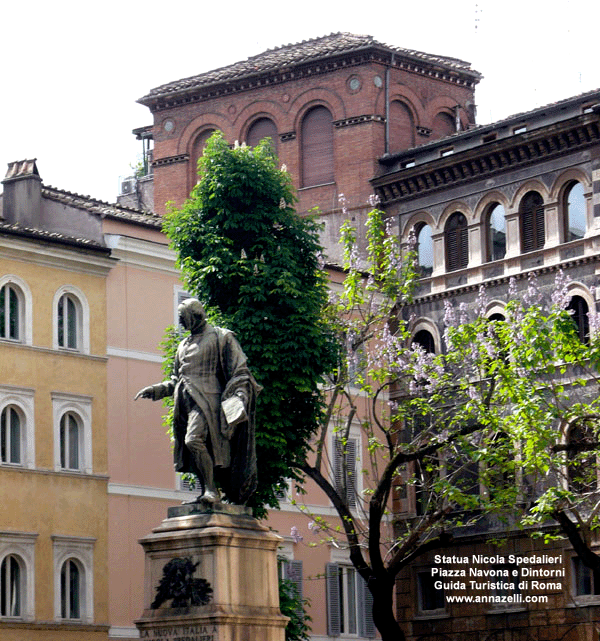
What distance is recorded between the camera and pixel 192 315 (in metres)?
23.3

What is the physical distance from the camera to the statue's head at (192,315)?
23.2 m

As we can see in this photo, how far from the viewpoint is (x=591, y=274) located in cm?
4822

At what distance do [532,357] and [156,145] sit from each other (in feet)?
89.0

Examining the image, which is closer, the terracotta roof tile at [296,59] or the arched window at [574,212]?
the arched window at [574,212]

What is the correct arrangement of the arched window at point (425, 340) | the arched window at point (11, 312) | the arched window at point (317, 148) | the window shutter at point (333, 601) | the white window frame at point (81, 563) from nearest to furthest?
the white window frame at point (81, 563)
the arched window at point (11, 312)
the window shutter at point (333, 601)
the arched window at point (425, 340)
the arched window at point (317, 148)

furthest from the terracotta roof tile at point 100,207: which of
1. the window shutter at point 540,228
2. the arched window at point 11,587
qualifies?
the window shutter at point 540,228

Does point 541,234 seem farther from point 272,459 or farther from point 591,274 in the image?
point 272,459

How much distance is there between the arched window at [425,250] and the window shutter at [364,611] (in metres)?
8.85

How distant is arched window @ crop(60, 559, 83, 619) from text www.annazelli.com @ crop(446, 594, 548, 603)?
12.7 metres

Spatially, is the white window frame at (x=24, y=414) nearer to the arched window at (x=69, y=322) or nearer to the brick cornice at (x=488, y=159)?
the arched window at (x=69, y=322)

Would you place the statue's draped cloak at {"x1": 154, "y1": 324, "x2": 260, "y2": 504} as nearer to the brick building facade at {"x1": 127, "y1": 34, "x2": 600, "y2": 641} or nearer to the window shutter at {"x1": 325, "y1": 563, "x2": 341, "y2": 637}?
the brick building facade at {"x1": 127, "y1": 34, "x2": 600, "y2": 641}

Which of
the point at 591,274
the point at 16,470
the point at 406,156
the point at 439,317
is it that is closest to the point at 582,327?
the point at 591,274

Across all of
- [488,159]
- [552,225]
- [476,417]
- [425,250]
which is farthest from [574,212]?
[476,417]

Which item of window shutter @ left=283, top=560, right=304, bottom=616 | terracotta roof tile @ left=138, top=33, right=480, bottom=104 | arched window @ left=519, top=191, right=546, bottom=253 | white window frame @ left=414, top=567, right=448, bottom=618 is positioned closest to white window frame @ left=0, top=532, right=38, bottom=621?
window shutter @ left=283, top=560, right=304, bottom=616
